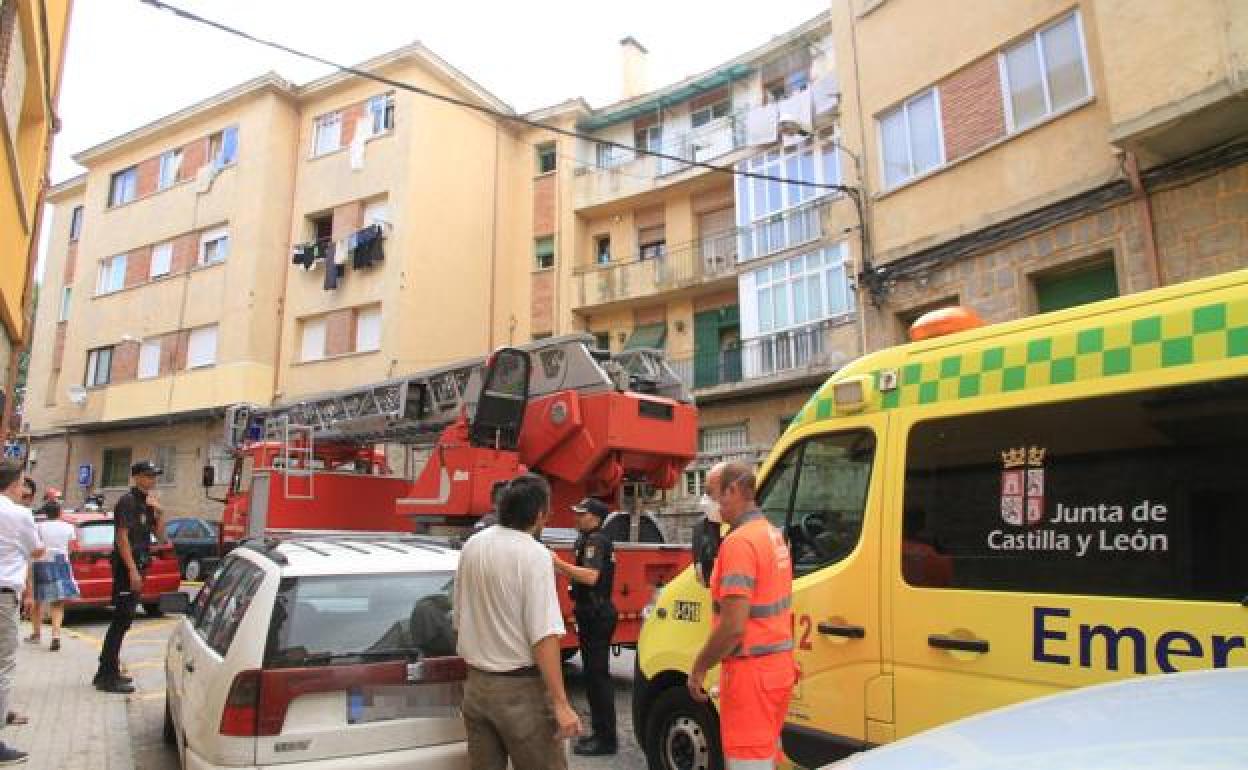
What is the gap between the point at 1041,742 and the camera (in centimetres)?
182

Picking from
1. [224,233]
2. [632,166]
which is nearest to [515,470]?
[632,166]

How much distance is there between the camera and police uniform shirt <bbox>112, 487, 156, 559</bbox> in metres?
7.03

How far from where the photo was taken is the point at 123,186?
30.5 m

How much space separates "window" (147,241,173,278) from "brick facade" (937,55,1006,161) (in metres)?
25.6

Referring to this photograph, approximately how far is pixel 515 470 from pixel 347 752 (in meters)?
5.10

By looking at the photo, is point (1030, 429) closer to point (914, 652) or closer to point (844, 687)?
point (914, 652)

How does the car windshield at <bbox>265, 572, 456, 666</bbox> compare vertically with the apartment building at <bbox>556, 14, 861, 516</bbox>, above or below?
below

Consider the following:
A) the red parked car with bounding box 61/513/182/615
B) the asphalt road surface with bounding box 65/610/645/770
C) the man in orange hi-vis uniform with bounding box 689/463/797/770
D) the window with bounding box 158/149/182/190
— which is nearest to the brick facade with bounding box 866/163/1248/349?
the asphalt road surface with bounding box 65/610/645/770

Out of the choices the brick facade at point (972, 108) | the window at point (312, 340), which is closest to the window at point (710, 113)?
the brick facade at point (972, 108)

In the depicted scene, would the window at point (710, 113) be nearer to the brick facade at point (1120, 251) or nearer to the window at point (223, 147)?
the brick facade at point (1120, 251)

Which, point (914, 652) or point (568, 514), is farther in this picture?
point (568, 514)

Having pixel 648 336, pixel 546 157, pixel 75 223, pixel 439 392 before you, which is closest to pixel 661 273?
pixel 648 336

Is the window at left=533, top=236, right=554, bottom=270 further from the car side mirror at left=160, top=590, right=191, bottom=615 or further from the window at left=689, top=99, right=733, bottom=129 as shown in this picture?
the car side mirror at left=160, top=590, right=191, bottom=615

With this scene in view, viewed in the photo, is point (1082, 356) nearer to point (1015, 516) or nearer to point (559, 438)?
point (1015, 516)
